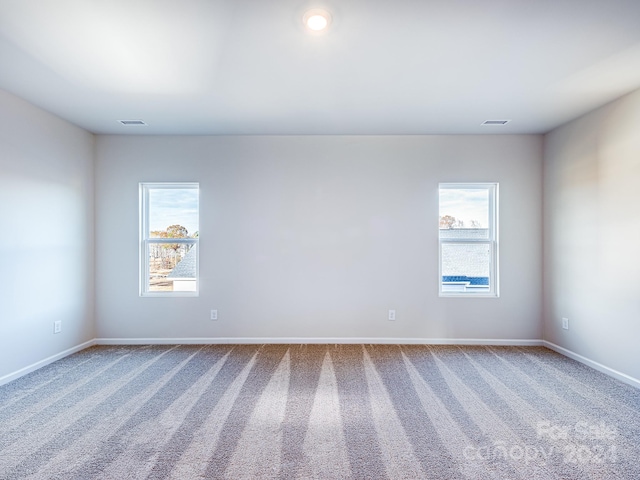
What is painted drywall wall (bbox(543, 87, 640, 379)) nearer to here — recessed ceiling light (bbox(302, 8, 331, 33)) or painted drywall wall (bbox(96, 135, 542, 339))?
painted drywall wall (bbox(96, 135, 542, 339))

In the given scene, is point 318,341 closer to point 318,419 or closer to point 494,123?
point 318,419

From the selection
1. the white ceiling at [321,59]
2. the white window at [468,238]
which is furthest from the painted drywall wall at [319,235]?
the white ceiling at [321,59]

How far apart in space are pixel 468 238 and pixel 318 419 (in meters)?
3.08

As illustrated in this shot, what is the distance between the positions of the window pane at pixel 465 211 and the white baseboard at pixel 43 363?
4.80m

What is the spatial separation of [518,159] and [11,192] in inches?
224

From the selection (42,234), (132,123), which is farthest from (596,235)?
(42,234)

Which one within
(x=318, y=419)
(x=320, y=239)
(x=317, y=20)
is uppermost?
(x=317, y=20)

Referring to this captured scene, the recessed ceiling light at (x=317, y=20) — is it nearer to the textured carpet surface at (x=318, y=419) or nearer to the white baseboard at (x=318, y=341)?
the textured carpet surface at (x=318, y=419)

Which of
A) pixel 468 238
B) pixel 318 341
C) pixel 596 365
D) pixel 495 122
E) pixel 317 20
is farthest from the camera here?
pixel 468 238

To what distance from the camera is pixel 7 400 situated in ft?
8.85

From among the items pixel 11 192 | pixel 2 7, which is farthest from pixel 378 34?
pixel 11 192

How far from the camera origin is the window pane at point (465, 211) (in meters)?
4.33

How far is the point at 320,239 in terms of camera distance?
14.0 feet

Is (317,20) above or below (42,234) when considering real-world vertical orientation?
above
